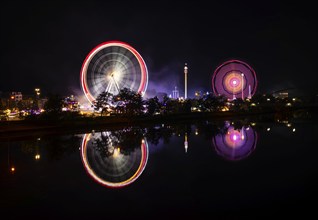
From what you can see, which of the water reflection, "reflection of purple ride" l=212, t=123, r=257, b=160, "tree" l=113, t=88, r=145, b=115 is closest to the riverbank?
"tree" l=113, t=88, r=145, b=115

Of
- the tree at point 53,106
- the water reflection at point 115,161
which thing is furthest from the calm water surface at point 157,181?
the tree at point 53,106

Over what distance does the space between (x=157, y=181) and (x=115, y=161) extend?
3.06m

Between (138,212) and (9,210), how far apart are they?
2499 millimetres

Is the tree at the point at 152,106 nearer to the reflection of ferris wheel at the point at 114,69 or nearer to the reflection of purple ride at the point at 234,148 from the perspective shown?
the reflection of ferris wheel at the point at 114,69

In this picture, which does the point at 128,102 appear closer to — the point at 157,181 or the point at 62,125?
the point at 62,125

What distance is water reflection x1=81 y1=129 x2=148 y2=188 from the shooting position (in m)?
8.18

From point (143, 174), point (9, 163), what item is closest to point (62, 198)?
point (143, 174)

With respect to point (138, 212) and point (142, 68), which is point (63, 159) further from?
point (142, 68)

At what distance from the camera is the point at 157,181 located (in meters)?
7.78

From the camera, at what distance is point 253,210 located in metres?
5.73

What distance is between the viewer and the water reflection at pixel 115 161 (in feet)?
26.8

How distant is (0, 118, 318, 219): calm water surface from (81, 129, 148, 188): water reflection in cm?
3

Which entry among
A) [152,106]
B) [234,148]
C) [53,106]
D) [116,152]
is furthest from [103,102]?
[234,148]

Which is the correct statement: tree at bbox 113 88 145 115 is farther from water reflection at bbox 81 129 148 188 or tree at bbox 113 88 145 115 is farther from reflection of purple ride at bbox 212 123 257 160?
reflection of purple ride at bbox 212 123 257 160
